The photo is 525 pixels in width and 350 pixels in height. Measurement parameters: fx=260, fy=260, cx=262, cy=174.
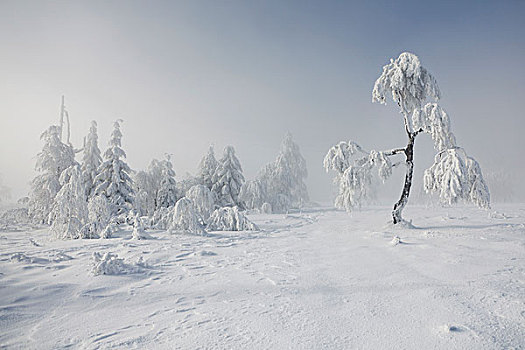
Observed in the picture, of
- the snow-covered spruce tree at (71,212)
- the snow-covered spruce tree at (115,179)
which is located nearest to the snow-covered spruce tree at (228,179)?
the snow-covered spruce tree at (115,179)

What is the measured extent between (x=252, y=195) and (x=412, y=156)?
19889 millimetres

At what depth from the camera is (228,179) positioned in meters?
27.5

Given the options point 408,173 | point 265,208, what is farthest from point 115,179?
point 408,173

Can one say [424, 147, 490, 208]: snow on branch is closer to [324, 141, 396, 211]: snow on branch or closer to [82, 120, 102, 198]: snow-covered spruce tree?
[324, 141, 396, 211]: snow on branch

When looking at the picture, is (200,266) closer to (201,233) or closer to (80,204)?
(201,233)

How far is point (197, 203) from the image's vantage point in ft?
47.2

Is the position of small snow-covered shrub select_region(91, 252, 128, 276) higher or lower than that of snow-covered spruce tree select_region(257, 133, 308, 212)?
lower

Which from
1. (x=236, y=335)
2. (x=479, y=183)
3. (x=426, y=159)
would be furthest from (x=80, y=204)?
(x=426, y=159)

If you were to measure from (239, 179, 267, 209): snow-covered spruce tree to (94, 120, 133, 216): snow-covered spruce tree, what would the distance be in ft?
41.6

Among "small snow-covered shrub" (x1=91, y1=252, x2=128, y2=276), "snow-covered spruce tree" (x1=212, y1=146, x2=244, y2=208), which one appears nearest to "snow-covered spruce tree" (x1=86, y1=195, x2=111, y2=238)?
"small snow-covered shrub" (x1=91, y1=252, x2=128, y2=276)

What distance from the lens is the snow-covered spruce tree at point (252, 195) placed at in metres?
28.3

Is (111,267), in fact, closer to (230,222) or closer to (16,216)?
(230,222)

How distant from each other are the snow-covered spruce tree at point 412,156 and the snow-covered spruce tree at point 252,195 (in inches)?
674

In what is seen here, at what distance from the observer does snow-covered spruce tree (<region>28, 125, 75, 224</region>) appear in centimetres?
1812
